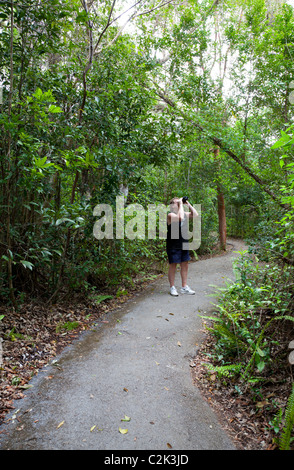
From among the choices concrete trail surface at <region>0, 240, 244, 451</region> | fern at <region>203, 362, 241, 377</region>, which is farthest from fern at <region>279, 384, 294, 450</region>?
fern at <region>203, 362, 241, 377</region>

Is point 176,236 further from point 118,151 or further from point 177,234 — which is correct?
point 118,151

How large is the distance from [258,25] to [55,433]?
9307mm

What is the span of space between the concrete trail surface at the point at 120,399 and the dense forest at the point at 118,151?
51cm

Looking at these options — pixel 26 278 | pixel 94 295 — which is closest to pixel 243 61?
pixel 94 295

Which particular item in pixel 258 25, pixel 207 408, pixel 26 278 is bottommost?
pixel 207 408

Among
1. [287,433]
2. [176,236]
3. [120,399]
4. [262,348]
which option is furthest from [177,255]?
[287,433]

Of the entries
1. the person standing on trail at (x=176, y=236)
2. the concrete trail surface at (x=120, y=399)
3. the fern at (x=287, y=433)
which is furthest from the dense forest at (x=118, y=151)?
the person standing on trail at (x=176, y=236)

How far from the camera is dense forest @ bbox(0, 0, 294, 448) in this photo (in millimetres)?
3076

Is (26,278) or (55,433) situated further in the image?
(26,278)

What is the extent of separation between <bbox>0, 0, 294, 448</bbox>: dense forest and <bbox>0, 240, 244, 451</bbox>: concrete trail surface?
0.51 m

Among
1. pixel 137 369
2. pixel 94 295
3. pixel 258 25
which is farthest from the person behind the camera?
pixel 258 25
